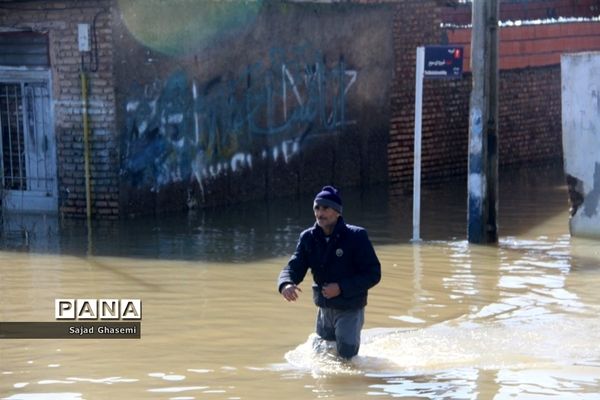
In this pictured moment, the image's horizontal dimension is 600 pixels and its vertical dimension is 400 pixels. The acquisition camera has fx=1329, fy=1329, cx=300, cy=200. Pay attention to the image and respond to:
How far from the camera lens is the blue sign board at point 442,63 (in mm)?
14828

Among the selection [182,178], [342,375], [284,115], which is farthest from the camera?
[284,115]

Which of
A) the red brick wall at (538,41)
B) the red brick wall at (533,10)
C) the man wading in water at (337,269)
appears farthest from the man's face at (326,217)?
the red brick wall at (533,10)

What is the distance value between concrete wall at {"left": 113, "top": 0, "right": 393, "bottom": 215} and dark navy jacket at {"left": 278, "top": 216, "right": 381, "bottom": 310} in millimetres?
→ 8250

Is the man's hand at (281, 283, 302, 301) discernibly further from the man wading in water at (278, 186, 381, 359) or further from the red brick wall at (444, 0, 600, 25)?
the red brick wall at (444, 0, 600, 25)

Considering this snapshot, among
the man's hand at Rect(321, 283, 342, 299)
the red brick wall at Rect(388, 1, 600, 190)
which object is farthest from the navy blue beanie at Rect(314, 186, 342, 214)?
the red brick wall at Rect(388, 1, 600, 190)

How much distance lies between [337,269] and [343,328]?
41 cm

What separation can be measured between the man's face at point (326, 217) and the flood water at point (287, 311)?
97 cm

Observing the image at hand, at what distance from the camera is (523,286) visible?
41.7 feet

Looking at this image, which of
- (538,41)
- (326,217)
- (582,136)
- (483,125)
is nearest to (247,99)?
(483,125)

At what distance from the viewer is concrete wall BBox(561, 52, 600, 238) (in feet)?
50.2

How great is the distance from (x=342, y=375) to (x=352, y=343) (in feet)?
0.78

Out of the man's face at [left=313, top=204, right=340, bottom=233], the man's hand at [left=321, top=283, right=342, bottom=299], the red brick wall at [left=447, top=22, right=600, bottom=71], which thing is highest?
the red brick wall at [left=447, top=22, right=600, bottom=71]

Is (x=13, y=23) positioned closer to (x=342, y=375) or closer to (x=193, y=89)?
(x=193, y=89)

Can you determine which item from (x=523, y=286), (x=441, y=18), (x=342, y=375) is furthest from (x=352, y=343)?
(x=441, y=18)
